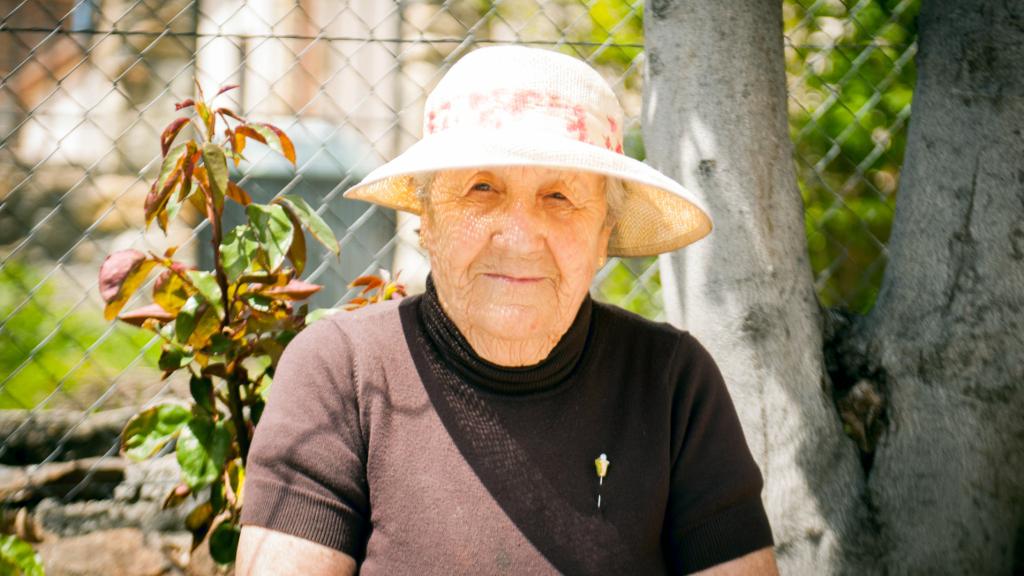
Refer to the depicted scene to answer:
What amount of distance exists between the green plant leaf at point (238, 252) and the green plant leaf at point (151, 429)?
0.35 m

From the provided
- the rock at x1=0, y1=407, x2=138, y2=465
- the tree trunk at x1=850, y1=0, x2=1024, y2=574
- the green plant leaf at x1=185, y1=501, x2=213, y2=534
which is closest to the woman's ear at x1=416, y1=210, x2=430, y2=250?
the green plant leaf at x1=185, y1=501, x2=213, y2=534

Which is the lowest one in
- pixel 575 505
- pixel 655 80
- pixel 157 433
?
pixel 575 505

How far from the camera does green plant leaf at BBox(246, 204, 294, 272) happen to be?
2.00 meters

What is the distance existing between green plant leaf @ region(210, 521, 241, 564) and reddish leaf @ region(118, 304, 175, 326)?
524 mm

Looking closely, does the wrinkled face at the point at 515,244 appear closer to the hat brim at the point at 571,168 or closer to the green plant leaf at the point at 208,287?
the hat brim at the point at 571,168

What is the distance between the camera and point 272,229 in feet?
6.63

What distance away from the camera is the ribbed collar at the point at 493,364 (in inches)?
65.3

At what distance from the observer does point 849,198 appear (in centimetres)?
315

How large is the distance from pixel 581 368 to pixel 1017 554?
4.64ft

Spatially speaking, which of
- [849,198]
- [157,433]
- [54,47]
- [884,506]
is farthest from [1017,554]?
[54,47]

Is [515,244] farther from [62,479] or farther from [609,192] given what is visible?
[62,479]

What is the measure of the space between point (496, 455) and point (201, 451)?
2.66ft

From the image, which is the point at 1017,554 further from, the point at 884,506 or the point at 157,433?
the point at 157,433

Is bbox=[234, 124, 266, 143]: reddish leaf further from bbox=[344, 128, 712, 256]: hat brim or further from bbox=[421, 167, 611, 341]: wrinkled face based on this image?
bbox=[421, 167, 611, 341]: wrinkled face
